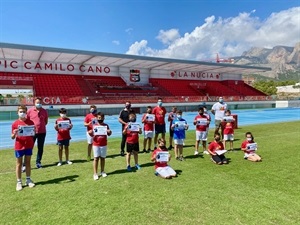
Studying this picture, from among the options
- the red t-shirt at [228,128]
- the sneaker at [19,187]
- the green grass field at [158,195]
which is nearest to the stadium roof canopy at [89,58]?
the green grass field at [158,195]

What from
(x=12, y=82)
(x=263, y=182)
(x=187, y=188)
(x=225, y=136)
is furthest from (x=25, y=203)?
(x=12, y=82)

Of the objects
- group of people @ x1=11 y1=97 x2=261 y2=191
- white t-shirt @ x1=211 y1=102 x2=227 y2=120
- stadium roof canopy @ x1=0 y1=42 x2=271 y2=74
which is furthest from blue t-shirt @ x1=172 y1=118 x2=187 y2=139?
stadium roof canopy @ x1=0 y1=42 x2=271 y2=74

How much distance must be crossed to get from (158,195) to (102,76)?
3591cm

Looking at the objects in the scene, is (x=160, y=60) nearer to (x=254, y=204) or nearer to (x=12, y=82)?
(x=12, y=82)

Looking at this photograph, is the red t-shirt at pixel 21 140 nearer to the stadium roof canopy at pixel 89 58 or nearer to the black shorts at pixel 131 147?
the black shorts at pixel 131 147

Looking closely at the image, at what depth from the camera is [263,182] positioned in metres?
6.32

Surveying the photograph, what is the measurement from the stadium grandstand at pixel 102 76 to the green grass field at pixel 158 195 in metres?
22.6

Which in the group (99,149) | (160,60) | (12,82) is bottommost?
(99,149)

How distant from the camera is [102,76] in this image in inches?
1571

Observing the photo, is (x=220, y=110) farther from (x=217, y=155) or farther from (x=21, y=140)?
(x=21, y=140)

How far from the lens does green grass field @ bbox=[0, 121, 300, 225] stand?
4.53 metres

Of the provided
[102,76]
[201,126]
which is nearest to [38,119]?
[201,126]

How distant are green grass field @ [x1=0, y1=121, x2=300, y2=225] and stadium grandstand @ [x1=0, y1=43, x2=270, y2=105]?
22588mm

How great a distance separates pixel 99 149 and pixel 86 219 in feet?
8.52
